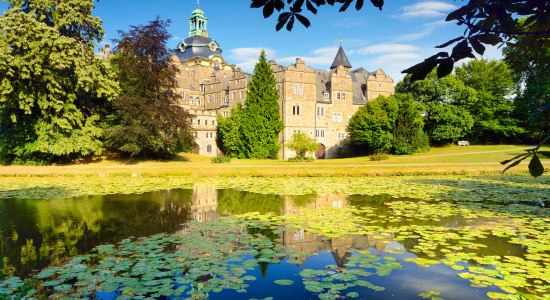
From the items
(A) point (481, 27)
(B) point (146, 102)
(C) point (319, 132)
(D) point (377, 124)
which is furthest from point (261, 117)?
(A) point (481, 27)

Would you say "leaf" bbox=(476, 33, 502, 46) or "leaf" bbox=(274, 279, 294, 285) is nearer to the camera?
"leaf" bbox=(476, 33, 502, 46)

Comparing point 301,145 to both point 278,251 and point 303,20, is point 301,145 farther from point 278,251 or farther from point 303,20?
point 303,20

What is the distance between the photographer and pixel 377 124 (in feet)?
161

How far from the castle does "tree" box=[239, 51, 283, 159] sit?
2.01 m

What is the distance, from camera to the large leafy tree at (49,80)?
92.1ft

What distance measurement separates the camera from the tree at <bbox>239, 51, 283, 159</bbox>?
166ft

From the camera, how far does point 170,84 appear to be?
38.3 meters

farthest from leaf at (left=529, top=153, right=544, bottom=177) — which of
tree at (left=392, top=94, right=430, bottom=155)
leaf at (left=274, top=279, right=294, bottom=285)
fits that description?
tree at (left=392, top=94, right=430, bottom=155)

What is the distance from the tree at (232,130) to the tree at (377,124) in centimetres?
1582

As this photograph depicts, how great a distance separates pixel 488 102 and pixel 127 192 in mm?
51787

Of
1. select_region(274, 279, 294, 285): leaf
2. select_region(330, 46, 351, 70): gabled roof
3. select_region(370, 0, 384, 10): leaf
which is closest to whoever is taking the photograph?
select_region(370, 0, 384, 10): leaf

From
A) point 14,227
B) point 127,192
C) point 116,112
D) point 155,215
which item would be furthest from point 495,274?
point 116,112

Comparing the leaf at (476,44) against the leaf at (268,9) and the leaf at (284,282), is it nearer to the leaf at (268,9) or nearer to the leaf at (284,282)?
the leaf at (268,9)

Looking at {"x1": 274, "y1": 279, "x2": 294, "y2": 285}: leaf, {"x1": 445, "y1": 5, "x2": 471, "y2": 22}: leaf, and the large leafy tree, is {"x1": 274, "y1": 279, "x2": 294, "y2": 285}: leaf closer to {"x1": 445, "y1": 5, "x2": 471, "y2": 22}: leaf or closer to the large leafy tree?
{"x1": 445, "y1": 5, "x2": 471, "y2": 22}: leaf
